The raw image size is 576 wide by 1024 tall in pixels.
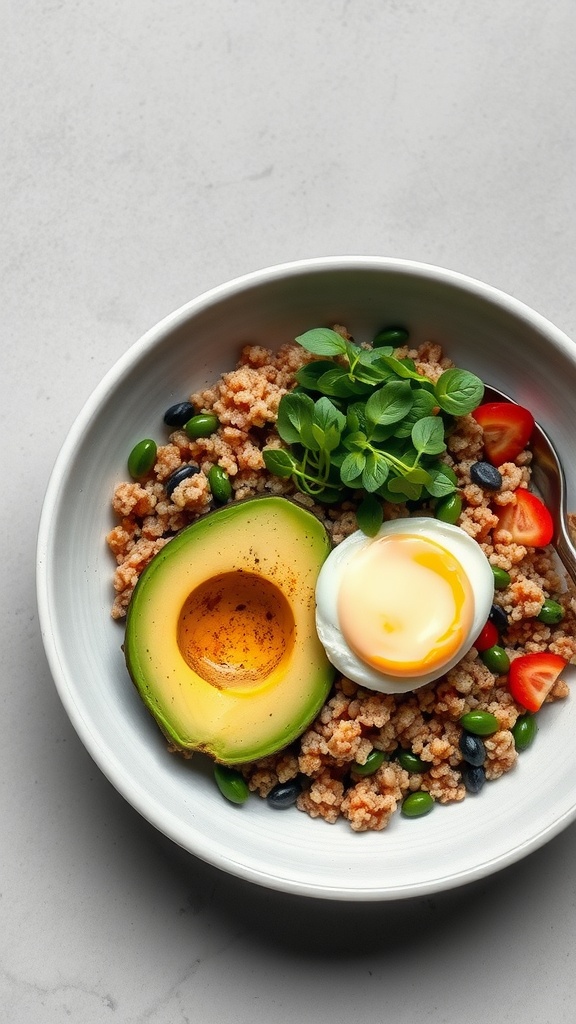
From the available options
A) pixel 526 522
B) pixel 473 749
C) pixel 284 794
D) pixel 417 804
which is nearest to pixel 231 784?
pixel 284 794

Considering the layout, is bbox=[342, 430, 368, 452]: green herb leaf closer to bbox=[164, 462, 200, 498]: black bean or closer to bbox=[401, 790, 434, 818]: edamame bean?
bbox=[164, 462, 200, 498]: black bean

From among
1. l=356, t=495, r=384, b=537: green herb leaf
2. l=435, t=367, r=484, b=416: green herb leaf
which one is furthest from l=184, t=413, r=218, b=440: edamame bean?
l=435, t=367, r=484, b=416: green herb leaf

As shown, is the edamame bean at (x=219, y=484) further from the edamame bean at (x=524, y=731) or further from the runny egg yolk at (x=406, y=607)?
the edamame bean at (x=524, y=731)

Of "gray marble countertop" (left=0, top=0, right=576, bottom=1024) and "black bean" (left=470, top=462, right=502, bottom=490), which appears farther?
"gray marble countertop" (left=0, top=0, right=576, bottom=1024)

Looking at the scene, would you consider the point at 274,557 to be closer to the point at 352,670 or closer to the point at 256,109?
the point at 352,670

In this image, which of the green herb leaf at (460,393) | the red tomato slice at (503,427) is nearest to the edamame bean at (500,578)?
the red tomato slice at (503,427)

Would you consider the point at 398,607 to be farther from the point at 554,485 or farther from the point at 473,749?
the point at 554,485
